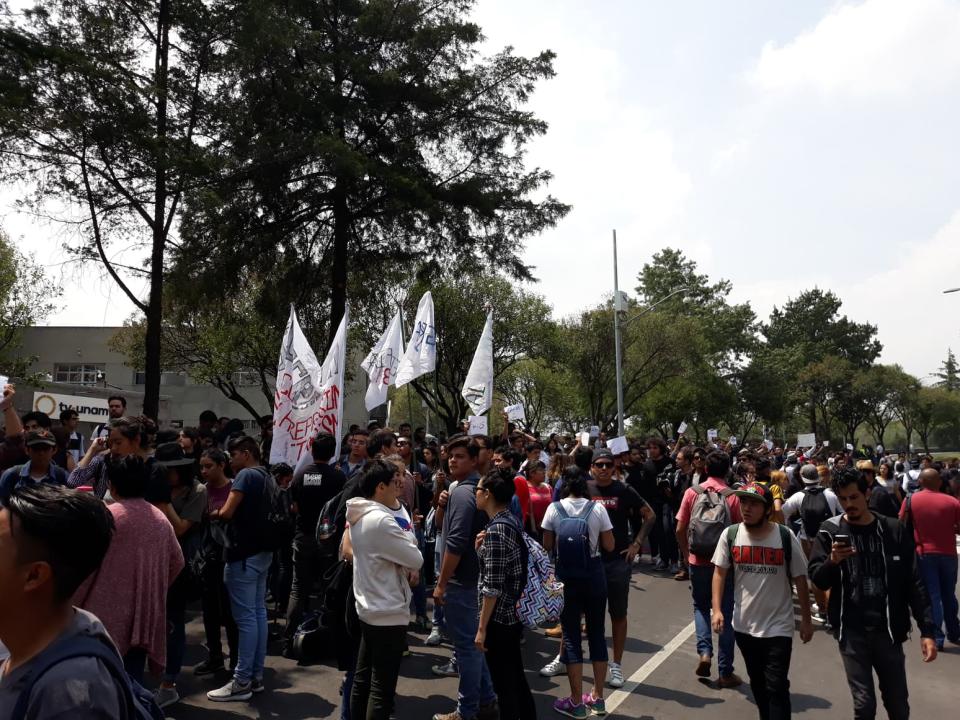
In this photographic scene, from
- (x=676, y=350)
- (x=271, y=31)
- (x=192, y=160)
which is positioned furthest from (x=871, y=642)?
(x=676, y=350)

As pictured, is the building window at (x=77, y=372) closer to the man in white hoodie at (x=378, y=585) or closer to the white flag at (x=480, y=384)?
the white flag at (x=480, y=384)

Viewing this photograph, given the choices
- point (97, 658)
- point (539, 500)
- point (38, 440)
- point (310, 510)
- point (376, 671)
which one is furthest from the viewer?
point (539, 500)

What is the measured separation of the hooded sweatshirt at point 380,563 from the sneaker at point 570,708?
1676 mm

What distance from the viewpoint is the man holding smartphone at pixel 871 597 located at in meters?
4.27

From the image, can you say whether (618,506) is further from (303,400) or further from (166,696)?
(166,696)

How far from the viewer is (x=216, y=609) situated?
6.02 m

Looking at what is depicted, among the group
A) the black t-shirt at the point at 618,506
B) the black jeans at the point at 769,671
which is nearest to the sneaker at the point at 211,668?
the black t-shirt at the point at 618,506

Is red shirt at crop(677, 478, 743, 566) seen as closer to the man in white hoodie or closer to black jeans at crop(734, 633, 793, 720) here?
black jeans at crop(734, 633, 793, 720)

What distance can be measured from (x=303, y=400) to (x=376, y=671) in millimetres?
4256

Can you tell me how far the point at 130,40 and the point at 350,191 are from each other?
5.30m

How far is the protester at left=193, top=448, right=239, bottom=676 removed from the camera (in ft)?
19.3

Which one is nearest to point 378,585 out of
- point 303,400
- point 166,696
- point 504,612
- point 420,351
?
point 504,612

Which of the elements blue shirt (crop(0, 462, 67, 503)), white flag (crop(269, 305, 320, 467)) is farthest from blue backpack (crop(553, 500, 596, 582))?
blue shirt (crop(0, 462, 67, 503))

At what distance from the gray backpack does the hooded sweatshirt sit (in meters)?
3.17
